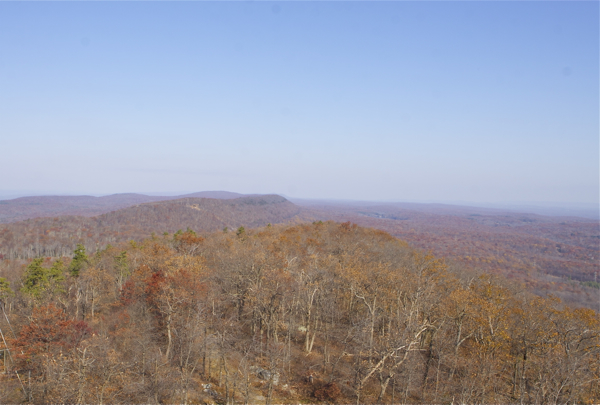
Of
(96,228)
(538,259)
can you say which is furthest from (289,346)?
(96,228)

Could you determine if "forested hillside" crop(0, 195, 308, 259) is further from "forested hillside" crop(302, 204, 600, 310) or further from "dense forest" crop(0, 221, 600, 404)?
"forested hillside" crop(302, 204, 600, 310)

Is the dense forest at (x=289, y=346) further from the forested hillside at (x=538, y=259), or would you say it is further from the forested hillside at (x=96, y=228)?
the forested hillside at (x=96, y=228)

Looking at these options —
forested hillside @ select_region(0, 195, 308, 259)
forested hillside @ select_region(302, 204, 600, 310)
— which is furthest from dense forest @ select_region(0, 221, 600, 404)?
forested hillside @ select_region(0, 195, 308, 259)

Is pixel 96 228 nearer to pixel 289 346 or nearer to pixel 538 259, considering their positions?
pixel 289 346

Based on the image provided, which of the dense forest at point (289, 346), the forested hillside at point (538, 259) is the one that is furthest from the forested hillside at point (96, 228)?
the forested hillside at point (538, 259)

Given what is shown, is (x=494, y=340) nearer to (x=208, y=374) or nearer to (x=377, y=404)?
(x=377, y=404)

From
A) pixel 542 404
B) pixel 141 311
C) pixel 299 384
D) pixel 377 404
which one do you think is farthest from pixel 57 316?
pixel 542 404

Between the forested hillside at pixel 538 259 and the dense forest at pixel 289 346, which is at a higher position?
the dense forest at pixel 289 346

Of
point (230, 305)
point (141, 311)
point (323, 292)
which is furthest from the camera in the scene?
point (230, 305)

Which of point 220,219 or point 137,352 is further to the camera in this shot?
point 220,219
